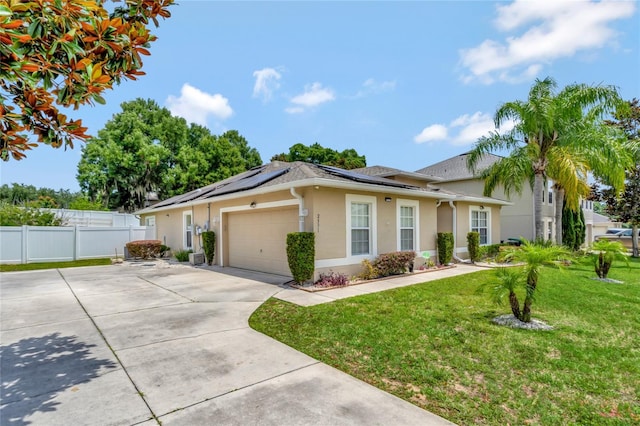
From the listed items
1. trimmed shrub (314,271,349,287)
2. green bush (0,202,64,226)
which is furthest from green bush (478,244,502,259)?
green bush (0,202,64,226)

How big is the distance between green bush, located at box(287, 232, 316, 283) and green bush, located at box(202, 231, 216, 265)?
19.6 ft

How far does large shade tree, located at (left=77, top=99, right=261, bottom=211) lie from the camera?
29.1m

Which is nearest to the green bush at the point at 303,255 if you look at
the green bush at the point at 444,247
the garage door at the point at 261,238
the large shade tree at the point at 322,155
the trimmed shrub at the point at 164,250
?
the garage door at the point at 261,238

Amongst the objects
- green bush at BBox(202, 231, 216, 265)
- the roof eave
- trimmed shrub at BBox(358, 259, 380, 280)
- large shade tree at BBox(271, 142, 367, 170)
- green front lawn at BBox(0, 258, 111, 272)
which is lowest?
green front lawn at BBox(0, 258, 111, 272)

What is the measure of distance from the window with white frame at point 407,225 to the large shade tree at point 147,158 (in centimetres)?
2500

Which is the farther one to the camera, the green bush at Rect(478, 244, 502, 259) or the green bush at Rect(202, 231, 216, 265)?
the green bush at Rect(478, 244, 502, 259)

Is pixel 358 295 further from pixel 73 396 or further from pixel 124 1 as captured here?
pixel 124 1

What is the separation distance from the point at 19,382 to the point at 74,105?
3166 millimetres

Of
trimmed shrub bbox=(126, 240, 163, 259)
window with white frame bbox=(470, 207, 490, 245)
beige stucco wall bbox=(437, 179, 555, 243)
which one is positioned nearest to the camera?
window with white frame bbox=(470, 207, 490, 245)

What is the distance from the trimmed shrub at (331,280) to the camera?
886 centimetres

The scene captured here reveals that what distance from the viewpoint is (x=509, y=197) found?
19.3 metres

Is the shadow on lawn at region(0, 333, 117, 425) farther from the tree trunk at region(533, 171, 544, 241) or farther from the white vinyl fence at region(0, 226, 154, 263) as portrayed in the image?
the tree trunk at region(533, 171, 544, 241)

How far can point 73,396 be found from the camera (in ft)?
10.7

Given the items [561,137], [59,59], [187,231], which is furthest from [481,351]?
[187,231]
